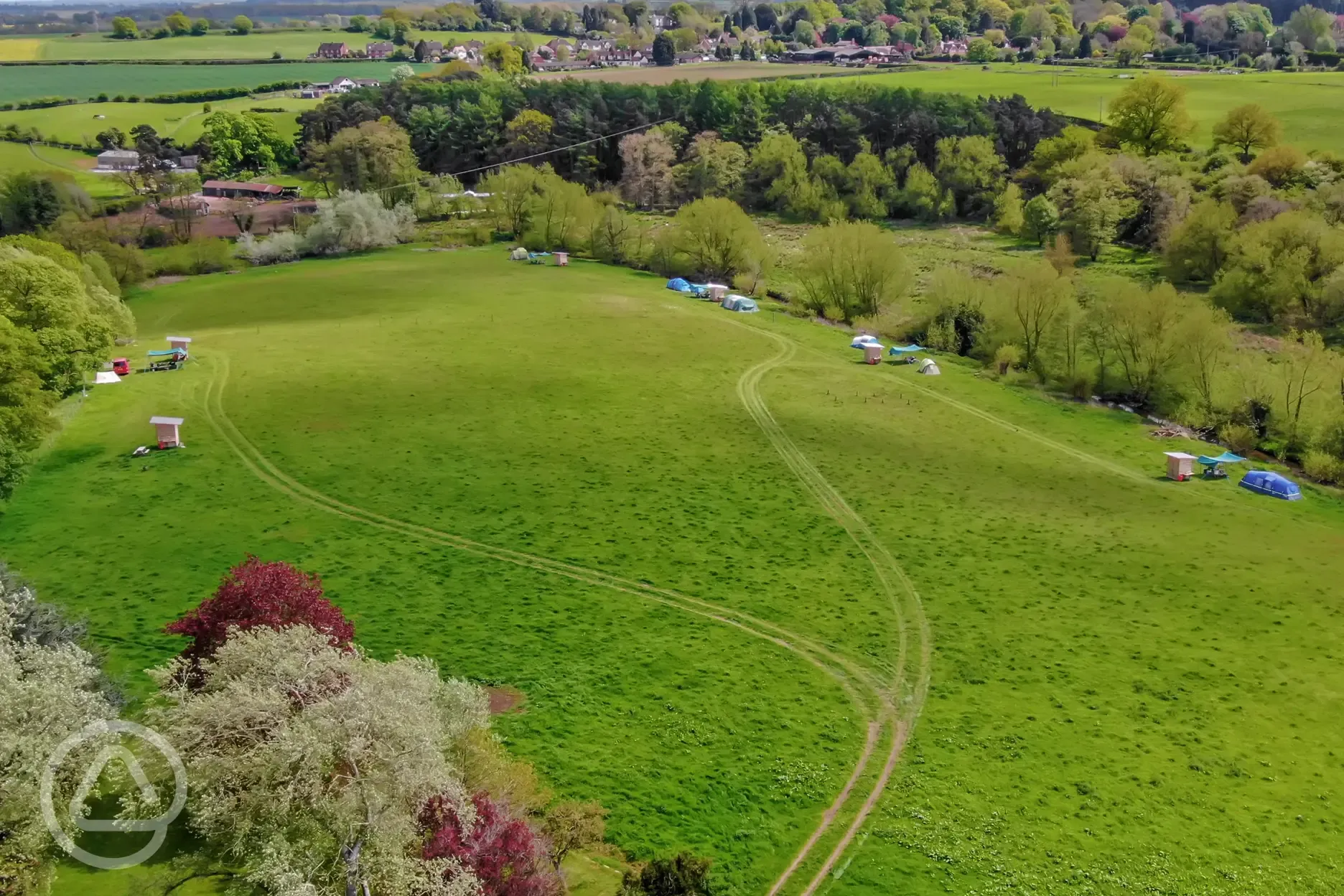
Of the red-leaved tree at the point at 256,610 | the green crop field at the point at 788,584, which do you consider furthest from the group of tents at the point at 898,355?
the red-leaved tree at the point at 256,610

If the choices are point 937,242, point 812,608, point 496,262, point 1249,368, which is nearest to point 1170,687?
point 812,608

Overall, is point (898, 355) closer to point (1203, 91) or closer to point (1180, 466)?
point (1180, 466)

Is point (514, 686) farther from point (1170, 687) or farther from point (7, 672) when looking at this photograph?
point (1170, 687)

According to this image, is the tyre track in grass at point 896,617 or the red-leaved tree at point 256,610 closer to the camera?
the red-leaved tree at point 256,610

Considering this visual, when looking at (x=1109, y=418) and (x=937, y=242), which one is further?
(x=937, y=242)

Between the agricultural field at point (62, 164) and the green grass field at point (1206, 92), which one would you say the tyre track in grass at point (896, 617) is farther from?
the agricultural field at point (62, 164)

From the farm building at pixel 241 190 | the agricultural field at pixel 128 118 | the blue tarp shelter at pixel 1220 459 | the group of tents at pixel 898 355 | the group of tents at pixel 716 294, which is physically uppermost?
the agricultural field at pixel 128 118
